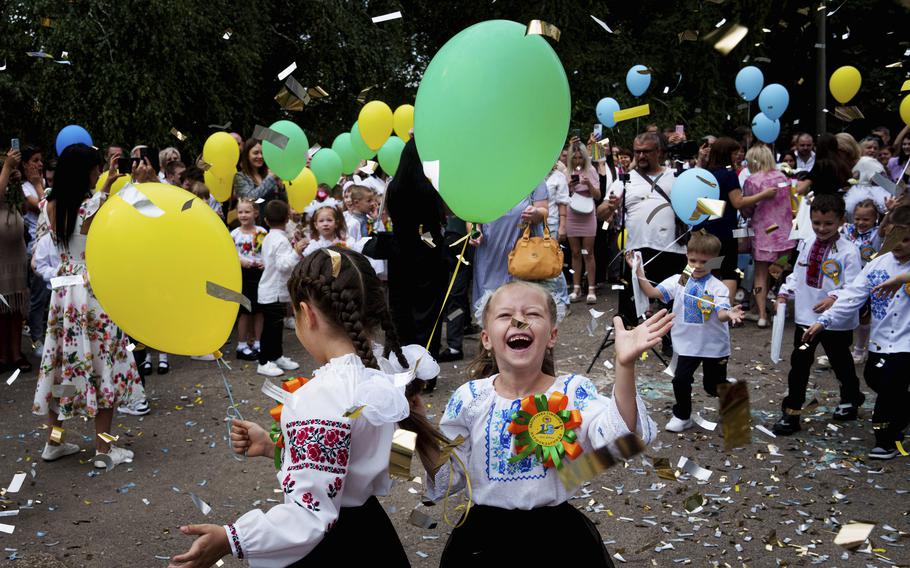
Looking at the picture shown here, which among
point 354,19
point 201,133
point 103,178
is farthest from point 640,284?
point 354,19

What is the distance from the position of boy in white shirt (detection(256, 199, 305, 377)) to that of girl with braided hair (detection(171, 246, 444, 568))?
16.3 ft

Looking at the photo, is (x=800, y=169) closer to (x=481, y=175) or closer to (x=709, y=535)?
(x=709, y=535)

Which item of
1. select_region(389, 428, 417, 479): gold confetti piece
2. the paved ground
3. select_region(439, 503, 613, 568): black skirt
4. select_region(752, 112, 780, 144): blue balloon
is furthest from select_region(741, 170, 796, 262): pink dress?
select_region(389, 428, 417, 479): gold confetti piece

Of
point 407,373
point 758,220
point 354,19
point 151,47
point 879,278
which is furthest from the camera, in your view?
point 354,19

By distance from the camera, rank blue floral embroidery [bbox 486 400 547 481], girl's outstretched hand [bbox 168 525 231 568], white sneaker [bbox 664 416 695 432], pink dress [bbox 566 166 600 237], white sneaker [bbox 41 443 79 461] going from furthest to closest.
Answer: pink dress [bbox 566 166 600 237] < white sneaker [bbox 664 416 695 432] < white sneaker [bbox 41 443 79 461] < blue floral embroidery [bbox 486 400 547 481] < girl's outstretched hand [bbox 168 525 231 568]

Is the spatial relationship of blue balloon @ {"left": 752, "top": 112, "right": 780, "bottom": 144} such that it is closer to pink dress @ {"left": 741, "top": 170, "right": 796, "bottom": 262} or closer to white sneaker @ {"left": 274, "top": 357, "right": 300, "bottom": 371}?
pink dress @ {"left": 741, "top": 170, "right": 796, "bottom": 262}

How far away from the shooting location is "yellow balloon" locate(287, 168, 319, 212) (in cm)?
805

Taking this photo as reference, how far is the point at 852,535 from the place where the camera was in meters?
3.98

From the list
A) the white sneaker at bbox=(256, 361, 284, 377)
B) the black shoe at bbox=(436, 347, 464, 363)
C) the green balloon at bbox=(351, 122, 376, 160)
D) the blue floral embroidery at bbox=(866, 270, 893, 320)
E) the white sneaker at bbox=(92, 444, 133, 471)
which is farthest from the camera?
the green balloon at bbox=(351, 122, 376, 160)

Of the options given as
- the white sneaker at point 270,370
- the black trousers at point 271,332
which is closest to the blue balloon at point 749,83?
the black trousers at point 271,332

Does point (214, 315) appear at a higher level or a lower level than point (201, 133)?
lower

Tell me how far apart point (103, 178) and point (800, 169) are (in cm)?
795

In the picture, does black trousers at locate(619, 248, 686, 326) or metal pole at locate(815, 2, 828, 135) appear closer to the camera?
black trousers at locate(619, 248, 686, 326)

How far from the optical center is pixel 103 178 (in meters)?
5.79
